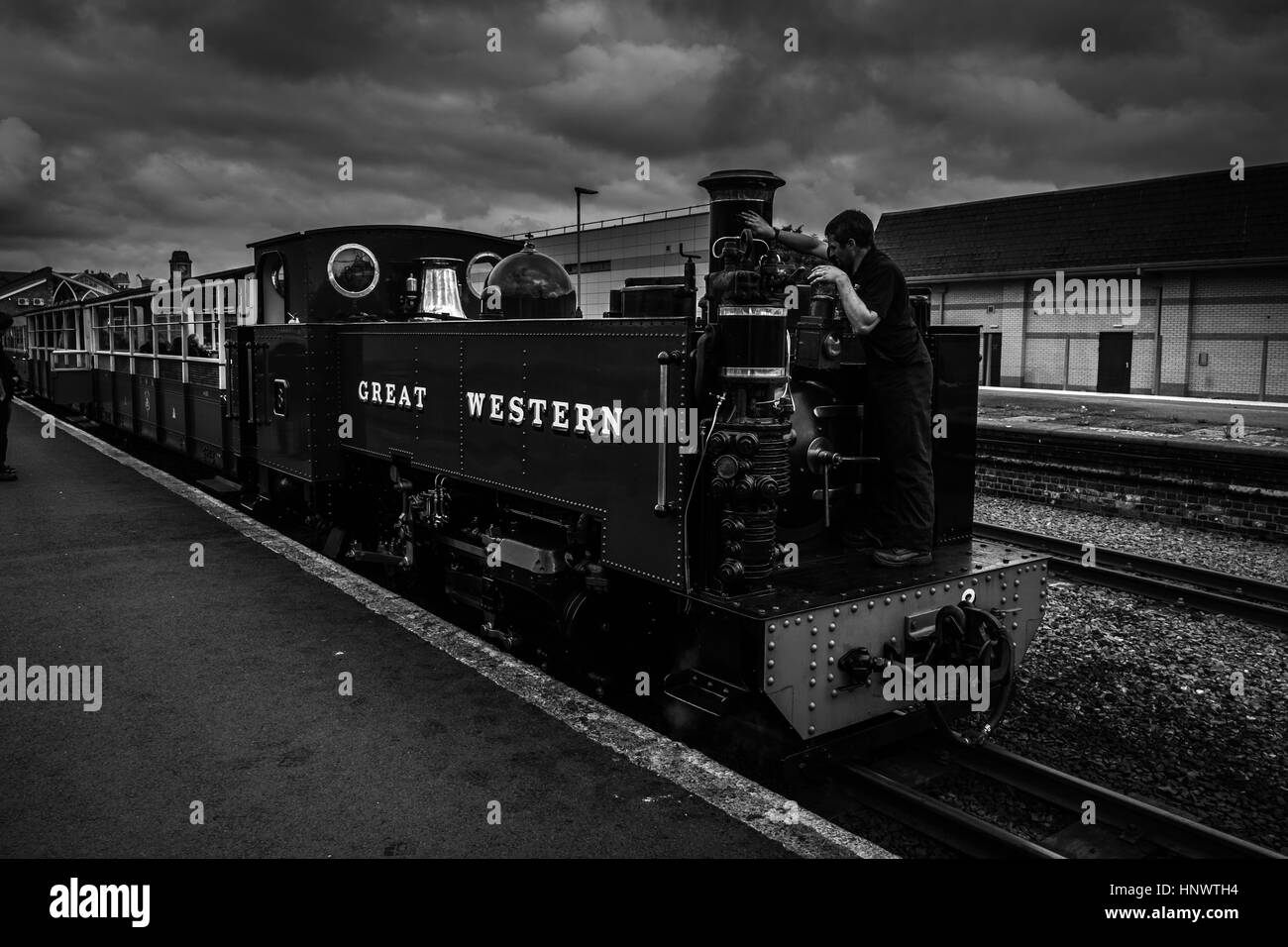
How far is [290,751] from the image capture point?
408cm

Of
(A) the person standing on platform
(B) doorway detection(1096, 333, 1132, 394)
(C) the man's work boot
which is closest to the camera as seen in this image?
(C) the man's work boot

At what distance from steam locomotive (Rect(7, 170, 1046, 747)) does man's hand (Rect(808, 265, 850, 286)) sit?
0.44 feet

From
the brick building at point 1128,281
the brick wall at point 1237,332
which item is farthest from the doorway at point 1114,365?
the brick wall at point 1237,332

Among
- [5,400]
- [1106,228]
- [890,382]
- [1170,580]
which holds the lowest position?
[1170,580]

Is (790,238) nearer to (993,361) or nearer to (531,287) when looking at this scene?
(531,287)

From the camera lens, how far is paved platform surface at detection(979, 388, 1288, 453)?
1361cm

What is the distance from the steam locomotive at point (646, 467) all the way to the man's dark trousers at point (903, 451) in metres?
0.15

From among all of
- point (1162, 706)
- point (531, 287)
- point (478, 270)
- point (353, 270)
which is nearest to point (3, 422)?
point (353, 270)

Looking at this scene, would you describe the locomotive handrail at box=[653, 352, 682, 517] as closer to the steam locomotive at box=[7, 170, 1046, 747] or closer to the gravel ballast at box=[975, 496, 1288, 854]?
the steam locomotive at box=[7, 170, 1046, 747]

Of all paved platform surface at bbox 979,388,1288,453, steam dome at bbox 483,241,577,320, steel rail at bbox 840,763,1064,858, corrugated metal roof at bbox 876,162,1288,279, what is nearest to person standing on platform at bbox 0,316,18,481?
steam dome at bbox 483,241,577,320

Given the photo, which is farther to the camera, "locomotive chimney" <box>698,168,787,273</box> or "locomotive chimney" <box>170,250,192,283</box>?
"locomotive chimney" <box>170,250,192,283</box>

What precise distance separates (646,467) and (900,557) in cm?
128

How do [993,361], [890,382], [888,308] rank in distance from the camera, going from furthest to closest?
[993,361] < [890,382] < [888,308]
